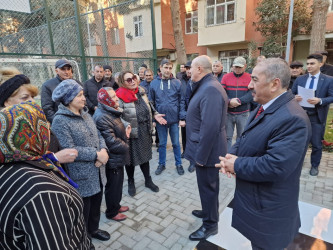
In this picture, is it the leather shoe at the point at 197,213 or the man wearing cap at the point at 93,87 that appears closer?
the leather shoe at the point at 197,213

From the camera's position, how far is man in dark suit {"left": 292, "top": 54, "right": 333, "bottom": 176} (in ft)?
11.8

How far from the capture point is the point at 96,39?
8.23 m

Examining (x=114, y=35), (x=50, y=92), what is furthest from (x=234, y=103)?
(x=114, y=35)

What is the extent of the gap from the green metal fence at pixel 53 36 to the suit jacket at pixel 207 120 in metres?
3.44

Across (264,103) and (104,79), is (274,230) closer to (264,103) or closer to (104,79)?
(264,103)

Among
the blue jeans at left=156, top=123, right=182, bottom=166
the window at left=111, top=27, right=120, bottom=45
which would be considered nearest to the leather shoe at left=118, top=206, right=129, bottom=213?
the blue jeans at left=156, top=123, right=182, bottom=166

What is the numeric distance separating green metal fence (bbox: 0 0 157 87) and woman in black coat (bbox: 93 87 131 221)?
2461 millimetres

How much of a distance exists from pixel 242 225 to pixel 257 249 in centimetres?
22

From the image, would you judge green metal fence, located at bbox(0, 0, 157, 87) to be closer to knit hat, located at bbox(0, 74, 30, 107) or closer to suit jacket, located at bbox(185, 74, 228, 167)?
knit hat, located at bbox(0, 74, 30, 107)

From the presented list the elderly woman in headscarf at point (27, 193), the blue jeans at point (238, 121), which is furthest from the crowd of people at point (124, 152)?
the blue jeans at point (238, 121)

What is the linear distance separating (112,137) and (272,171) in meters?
1.78

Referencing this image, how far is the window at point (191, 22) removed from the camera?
1586 cm

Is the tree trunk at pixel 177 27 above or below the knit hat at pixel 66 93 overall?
above

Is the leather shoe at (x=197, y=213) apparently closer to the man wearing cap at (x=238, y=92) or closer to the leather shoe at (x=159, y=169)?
the leather shoe at (x=159, y=169)
